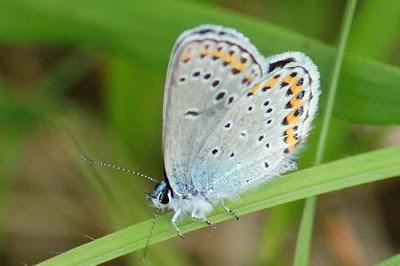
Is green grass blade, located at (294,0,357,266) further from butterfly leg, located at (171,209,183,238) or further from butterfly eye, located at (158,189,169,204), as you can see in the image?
butterfly eye, located at (158,189,169,204)

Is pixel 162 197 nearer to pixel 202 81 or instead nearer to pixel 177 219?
pixel 177 219

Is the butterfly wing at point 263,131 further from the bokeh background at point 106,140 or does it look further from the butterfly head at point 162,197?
the bokeh background at point 106,140

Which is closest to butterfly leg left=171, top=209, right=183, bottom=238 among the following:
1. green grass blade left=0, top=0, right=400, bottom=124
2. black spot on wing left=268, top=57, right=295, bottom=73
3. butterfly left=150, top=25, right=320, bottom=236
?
butterfly left=150, top=25, right=320, bottom=236

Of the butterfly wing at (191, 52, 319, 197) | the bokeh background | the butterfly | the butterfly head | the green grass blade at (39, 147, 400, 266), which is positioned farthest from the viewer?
the bokeh background

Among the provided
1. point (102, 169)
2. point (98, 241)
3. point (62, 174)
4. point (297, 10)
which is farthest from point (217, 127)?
point (62, 174)

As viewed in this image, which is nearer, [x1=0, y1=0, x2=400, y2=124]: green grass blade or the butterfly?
the butterfly

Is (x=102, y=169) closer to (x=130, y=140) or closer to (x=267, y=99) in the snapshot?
(x=130, y=140)

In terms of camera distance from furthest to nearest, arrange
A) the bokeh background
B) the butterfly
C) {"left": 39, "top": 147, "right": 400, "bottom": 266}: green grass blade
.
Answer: the bokeh background, the butterfly, {"left": 39, "top": 147, "right": 400, "bottom": 266}: green grass blade
